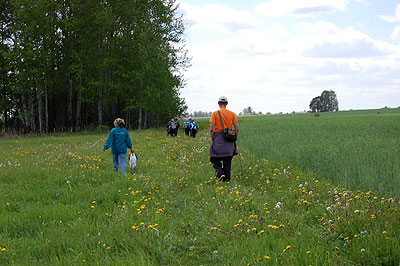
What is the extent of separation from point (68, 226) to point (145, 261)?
2140 millimetres

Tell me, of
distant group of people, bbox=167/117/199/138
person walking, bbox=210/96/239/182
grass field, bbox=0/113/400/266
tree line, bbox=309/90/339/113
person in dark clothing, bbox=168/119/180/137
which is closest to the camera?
grass field, bbox=0/113/400/266

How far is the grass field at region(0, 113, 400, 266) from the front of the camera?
13.5 ft

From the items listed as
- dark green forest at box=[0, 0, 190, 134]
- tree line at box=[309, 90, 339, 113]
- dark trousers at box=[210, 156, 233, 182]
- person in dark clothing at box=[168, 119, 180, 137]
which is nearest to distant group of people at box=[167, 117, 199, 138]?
person in dark clothing at box=[168, 119, 180, 137]

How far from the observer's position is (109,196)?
7125 millimetres

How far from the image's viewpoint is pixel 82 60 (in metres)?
32.5

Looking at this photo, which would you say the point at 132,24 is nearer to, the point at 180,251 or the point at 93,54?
the point at 93,54

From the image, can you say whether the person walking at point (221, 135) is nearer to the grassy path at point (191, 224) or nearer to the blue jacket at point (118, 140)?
the grassy path at point (191, 224)

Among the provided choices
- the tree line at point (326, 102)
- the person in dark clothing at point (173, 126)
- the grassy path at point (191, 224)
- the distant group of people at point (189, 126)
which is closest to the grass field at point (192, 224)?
the grassy path at point (191, 224)

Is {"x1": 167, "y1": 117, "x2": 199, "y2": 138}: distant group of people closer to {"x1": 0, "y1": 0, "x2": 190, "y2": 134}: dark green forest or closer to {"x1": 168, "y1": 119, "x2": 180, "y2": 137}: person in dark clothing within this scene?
{"x1": 168, "y1": 119, "x2": 180, "y2": 137}: person in dark clothing

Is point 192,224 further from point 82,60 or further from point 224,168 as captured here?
point 82,60

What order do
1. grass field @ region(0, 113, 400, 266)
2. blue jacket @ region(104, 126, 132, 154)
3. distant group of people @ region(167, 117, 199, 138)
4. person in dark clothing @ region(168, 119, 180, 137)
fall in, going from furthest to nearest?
person in dark clothing @ region(168, 119, 180, 137) < distant group of people @ region(167, 117, 199, 138) < blue jacket @ region(104, 126, 132, 154) < grass field @ region(0, 113, 400, 266)

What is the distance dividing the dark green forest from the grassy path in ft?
83.3

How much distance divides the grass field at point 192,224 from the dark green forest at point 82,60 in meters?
25.5

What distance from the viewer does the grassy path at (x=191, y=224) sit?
411 cm
